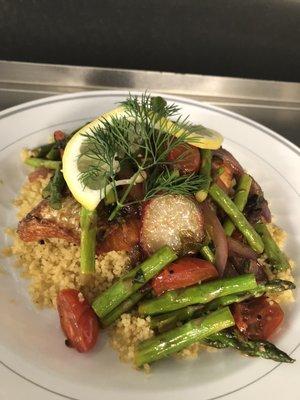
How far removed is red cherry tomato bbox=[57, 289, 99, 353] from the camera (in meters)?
1.55

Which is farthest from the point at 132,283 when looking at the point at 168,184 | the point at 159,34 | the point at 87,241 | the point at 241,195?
the point at 159,34

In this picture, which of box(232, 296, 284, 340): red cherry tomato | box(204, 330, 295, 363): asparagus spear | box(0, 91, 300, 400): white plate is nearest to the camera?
box(0, 91, 300, 400): white plate

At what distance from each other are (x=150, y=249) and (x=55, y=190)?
1.30ft

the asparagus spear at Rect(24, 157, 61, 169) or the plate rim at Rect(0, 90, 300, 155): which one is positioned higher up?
the plate rim at Rect(0, 90, 300, 155)

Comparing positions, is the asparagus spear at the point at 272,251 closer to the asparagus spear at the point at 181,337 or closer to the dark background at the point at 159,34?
the asparagus spear at the point at 181,337

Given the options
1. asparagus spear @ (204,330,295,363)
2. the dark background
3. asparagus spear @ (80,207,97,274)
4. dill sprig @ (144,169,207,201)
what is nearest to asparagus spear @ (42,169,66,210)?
asparagus spear @ (80,207,97,274)

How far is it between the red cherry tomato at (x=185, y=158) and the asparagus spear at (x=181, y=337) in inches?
20.4

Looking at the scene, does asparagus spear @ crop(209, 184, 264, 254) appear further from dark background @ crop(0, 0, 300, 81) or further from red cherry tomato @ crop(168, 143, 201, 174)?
dark background @ crop(0, 0, 300, 81)

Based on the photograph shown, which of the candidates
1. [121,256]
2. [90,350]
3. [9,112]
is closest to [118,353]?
[90,350]

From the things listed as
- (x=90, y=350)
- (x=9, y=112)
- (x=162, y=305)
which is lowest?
(x=90, y=350)

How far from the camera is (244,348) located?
1.59 m

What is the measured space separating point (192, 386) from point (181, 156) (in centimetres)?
76

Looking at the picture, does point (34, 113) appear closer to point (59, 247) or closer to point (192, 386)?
point (59, 247)

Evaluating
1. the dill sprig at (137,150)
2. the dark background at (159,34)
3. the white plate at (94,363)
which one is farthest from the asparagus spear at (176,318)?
the dark background at (159,34)
